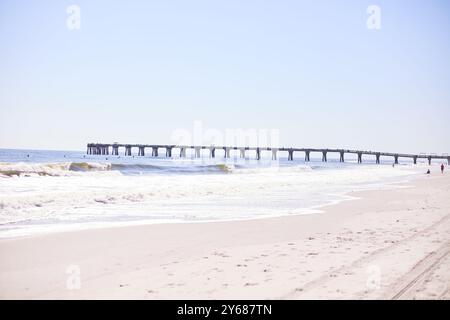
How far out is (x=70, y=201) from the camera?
13.2 m

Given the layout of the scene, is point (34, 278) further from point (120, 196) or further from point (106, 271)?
point (120, 196)

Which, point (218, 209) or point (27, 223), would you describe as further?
point (218, 209)

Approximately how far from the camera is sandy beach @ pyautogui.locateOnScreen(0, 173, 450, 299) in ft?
15.0

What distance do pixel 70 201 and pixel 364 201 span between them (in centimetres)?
981

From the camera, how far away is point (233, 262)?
5918mm

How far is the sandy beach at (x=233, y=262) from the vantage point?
4.57m
